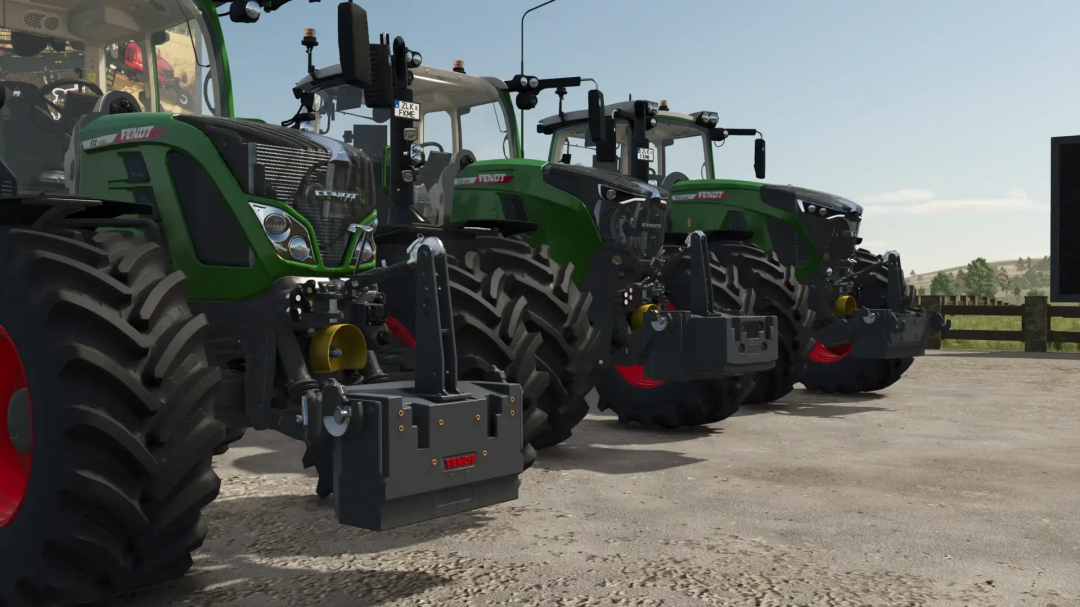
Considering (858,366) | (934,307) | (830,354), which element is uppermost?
(934,307)

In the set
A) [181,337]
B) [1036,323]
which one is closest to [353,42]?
[181,337]

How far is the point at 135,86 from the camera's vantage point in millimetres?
5969

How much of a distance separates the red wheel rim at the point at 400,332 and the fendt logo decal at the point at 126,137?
1499 mm

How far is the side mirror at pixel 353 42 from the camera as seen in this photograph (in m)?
5.02

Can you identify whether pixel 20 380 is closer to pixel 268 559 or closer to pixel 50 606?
pixel 50 606

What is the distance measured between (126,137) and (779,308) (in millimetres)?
6379

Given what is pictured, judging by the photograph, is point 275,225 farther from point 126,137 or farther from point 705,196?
point 705,196

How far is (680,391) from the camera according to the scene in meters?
8.88

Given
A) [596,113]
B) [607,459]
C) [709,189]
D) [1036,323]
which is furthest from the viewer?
[1036,323]

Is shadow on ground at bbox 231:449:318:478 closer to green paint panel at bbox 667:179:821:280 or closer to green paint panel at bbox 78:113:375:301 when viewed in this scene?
green paint panel at bbox 78:113:375:301

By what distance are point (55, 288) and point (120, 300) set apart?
0.22m

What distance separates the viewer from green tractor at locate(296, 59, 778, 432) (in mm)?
6949

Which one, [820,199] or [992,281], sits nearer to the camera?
[820,199]

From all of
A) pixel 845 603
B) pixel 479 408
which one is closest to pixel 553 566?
pixel 479 408
